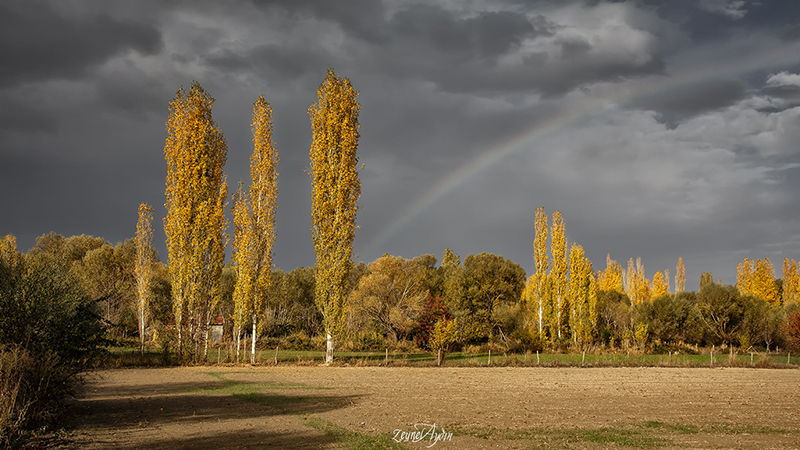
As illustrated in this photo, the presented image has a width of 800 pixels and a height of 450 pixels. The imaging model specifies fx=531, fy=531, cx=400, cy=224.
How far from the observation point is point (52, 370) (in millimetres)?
10031

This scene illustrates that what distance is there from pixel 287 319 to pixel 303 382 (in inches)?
1397

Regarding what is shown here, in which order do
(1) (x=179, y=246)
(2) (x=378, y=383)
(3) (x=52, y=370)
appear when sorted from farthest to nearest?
(1) (x=179, y=246)
(2) (x=378, y=383)
(3) (x=52, y=370)

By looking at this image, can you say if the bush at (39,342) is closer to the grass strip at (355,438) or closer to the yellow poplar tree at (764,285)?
the grass strip at (355,438)

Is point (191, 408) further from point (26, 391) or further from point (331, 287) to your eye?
point (331, 287)

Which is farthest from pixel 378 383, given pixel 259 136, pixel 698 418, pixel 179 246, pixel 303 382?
pixel 259 136

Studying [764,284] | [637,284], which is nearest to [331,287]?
[764,284]

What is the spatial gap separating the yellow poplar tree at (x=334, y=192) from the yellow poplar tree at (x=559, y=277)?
23.3 m

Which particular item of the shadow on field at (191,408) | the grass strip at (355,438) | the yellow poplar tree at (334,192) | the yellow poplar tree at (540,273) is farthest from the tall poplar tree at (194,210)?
the yellow poplar tree at (540,273)

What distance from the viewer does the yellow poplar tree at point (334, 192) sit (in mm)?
30969

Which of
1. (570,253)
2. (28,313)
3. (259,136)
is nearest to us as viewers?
(28,313)

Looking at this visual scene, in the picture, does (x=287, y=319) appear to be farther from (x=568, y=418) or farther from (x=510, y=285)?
(x=568, y=418)

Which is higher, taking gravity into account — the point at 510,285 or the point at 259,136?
the point at 259,136

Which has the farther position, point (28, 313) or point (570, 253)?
point (570, 253)

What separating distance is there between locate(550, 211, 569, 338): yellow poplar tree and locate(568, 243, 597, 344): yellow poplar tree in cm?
61
